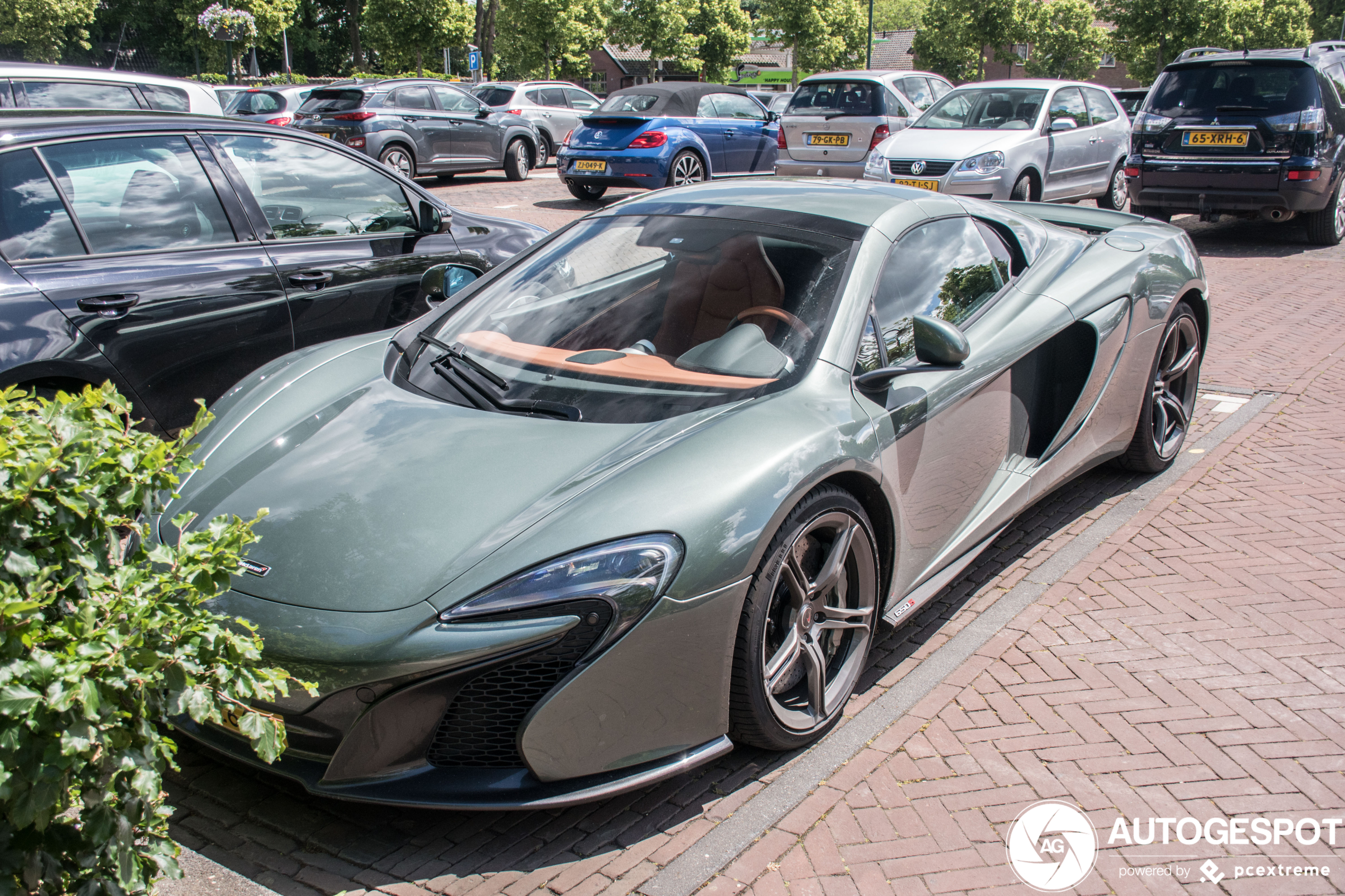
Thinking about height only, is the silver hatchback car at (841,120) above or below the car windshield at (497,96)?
below

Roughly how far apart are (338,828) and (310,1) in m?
61.7

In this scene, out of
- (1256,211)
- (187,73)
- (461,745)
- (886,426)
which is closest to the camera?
(461,745)

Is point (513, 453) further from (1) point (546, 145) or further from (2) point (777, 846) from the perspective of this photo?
(1) point (546, 145)

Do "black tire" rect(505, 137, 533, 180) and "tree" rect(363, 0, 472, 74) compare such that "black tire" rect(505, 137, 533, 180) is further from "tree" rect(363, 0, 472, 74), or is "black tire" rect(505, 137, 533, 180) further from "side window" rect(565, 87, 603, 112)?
"tree" rect(363, 0, 472, 74)

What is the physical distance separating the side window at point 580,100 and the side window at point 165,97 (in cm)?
1321

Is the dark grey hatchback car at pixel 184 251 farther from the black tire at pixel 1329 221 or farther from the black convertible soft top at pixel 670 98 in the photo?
the black tire at pixel 1329 221

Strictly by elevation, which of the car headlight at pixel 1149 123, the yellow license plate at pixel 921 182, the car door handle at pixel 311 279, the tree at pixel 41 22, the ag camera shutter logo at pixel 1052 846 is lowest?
the ag camera shutter logo at pixel 1052 846

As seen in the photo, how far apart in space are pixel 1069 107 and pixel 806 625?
10.9 m

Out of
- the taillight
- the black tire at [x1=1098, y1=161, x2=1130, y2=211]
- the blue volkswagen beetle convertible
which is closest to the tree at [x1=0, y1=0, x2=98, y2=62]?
the blue volkswagen beetle convertible

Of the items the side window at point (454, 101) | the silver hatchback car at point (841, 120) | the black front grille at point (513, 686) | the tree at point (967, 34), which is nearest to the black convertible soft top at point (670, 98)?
the silver hatchback car at point (841, 120)

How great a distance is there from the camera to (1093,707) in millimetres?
3135

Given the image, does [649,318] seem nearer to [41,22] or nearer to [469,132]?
[469,132]

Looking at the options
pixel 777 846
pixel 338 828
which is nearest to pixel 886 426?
pixel 777 846

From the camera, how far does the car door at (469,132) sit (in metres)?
16.1
